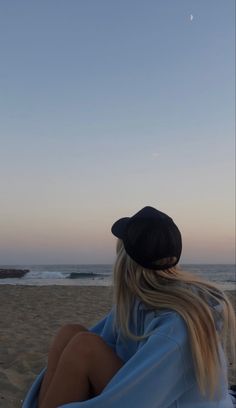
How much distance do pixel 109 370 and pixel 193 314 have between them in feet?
1.79

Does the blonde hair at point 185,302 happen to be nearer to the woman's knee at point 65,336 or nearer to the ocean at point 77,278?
the woman's knee at point 65,336

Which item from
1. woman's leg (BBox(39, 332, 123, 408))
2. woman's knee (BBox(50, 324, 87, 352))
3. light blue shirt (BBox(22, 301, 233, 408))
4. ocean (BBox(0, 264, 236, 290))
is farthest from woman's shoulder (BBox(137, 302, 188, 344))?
ocean (BBox(0, 264, 236, 290))

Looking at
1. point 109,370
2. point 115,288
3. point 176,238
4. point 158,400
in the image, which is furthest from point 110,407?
point 176,238

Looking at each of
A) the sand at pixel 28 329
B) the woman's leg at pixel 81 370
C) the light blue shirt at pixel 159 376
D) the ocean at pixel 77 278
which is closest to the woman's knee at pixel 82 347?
the woman's leg at pixel 81 370

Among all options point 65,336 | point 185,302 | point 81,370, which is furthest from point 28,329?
point 185,302

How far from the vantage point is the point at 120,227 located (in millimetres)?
2213

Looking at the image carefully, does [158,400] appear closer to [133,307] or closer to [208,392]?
[208,392]

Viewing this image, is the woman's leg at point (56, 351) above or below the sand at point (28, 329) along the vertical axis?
above

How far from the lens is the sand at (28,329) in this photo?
154 inches

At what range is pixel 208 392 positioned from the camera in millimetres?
1948

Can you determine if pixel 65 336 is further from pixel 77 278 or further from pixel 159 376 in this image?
pixel 77 278

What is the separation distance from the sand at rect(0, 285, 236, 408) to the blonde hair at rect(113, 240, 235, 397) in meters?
0.43

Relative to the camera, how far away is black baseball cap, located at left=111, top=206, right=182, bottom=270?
2.07 metres

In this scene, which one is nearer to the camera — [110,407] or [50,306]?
[110,407]
